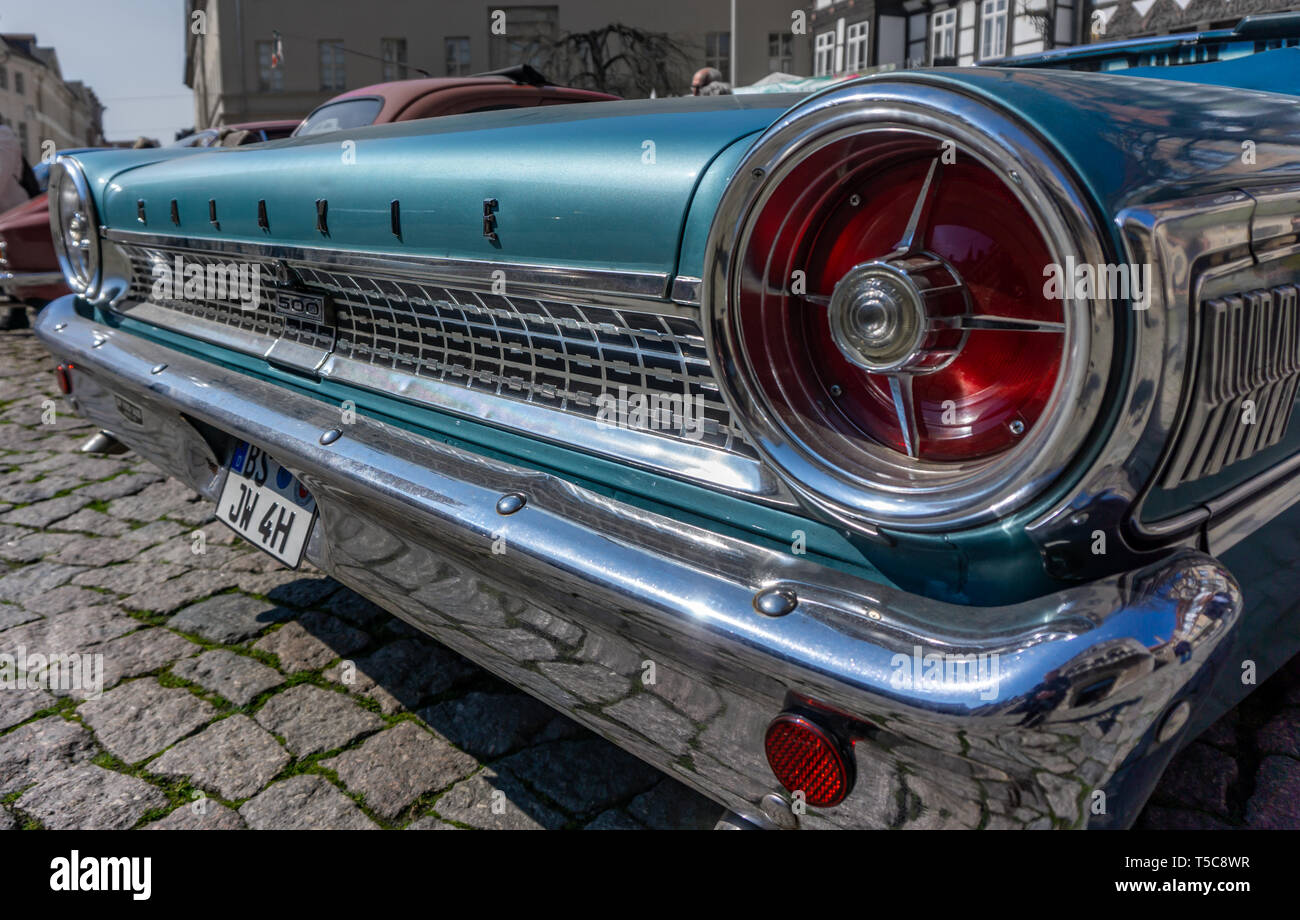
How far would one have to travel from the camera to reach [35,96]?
2167 inches

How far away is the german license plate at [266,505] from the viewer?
200 cm

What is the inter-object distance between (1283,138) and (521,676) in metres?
1.28

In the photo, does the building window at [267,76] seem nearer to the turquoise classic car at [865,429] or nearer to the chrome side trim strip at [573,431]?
the chrome side trim strip at [573,431]

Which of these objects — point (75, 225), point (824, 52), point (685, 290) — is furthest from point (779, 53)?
point (685, 290)

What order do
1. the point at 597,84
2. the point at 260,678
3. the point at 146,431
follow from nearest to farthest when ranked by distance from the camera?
1. the point at 260,678
2. the point at 146,431
3. the point at 597,84

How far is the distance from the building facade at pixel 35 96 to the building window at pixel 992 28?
4147 cm

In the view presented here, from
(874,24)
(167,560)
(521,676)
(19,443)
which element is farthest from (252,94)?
(521,676)

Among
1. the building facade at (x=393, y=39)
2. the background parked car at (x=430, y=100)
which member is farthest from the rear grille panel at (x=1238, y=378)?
the building facade at (x=393, y=39)

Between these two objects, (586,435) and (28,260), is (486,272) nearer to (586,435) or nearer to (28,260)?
(586,435)

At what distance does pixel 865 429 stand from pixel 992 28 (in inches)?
666

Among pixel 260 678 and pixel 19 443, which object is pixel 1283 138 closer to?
pixel 260 678

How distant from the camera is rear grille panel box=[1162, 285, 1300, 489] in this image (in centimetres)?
105
